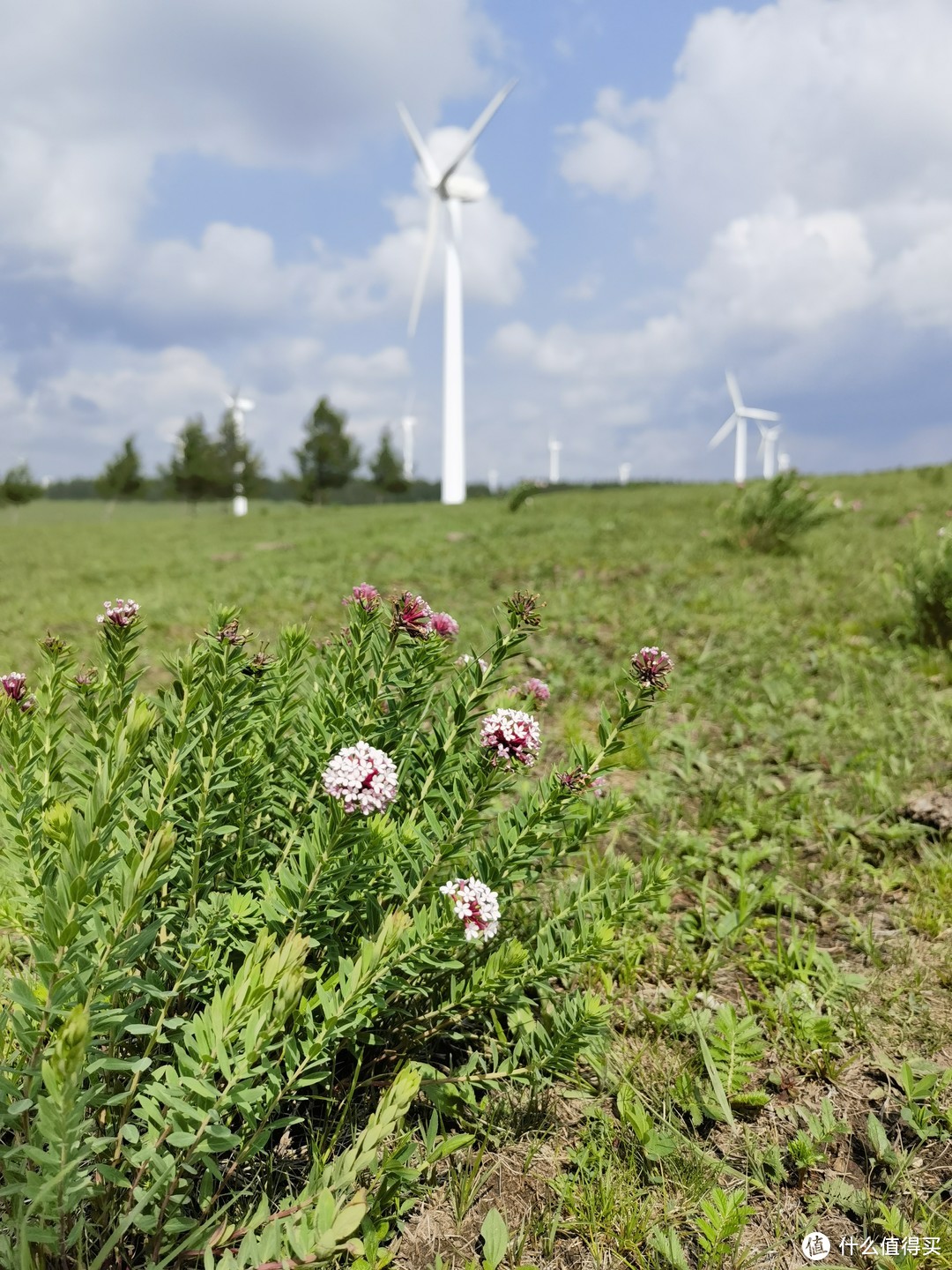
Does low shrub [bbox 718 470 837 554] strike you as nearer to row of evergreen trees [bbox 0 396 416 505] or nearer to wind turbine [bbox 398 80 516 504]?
wind turbine [bbox 398 80 516 504]

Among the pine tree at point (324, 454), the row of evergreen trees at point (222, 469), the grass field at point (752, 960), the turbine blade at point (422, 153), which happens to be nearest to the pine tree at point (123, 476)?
the row of evergreen trees at point (222, 469)

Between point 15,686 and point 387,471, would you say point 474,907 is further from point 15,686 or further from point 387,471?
point 387,471

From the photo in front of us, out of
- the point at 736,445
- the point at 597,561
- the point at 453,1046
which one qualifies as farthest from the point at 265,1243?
the point at 736,445

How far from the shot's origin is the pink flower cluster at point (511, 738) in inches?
67.4

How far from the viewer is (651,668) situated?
1.70 m

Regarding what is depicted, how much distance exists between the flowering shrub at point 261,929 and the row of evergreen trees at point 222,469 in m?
45.5

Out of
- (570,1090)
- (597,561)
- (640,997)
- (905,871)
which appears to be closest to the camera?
(570,1090)

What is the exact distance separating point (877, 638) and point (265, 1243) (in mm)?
5975

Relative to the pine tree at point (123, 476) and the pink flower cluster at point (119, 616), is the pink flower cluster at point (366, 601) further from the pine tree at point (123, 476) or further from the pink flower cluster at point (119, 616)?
the pine tree at point (123, 476)

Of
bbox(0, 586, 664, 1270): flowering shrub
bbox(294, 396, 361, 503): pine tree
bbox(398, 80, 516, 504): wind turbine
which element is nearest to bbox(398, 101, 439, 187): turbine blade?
bbox(398, 80, 516, 504): wind turbine

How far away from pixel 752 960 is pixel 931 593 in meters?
3.97

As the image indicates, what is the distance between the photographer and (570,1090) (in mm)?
2139

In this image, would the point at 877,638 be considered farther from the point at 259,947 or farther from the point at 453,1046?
the point at 259,947

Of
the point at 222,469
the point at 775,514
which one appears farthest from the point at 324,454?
the point at 775,514
